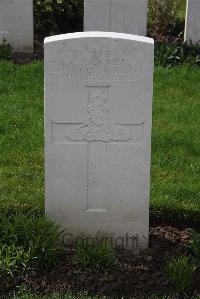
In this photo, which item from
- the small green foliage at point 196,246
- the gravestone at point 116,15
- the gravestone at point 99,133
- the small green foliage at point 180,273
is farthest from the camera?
the gravestone at point 116,15

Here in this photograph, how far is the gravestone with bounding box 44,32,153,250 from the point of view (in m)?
4.31

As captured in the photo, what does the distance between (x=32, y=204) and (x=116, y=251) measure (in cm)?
86

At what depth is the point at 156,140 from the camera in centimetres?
646

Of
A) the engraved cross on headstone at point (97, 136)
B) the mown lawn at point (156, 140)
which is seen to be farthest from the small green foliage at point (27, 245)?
the mown lawn at point (156, 140)

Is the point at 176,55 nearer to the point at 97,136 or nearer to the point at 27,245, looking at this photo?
the point at 97,136

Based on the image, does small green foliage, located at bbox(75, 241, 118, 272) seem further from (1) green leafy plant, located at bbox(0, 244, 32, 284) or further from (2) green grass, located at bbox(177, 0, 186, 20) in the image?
(2) green grass, located at bbox(177, 0, 186, 20)

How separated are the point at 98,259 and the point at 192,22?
5797 millimetres

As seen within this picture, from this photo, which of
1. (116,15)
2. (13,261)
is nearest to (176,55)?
(116,15)

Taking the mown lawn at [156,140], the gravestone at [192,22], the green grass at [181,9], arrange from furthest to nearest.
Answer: the green grass at [181,9], the gravestone at [192,22], the mown lawn at [156,140]

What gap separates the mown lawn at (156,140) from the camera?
17.4 ft

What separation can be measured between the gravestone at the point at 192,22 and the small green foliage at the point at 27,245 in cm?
564

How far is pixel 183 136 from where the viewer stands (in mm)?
6547

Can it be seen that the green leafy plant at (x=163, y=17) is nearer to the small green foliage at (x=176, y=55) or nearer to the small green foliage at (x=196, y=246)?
the small green foliage at (x=176, y=55)

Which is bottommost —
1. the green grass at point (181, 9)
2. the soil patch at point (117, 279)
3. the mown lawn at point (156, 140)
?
the soil patch at point (117, 279)
